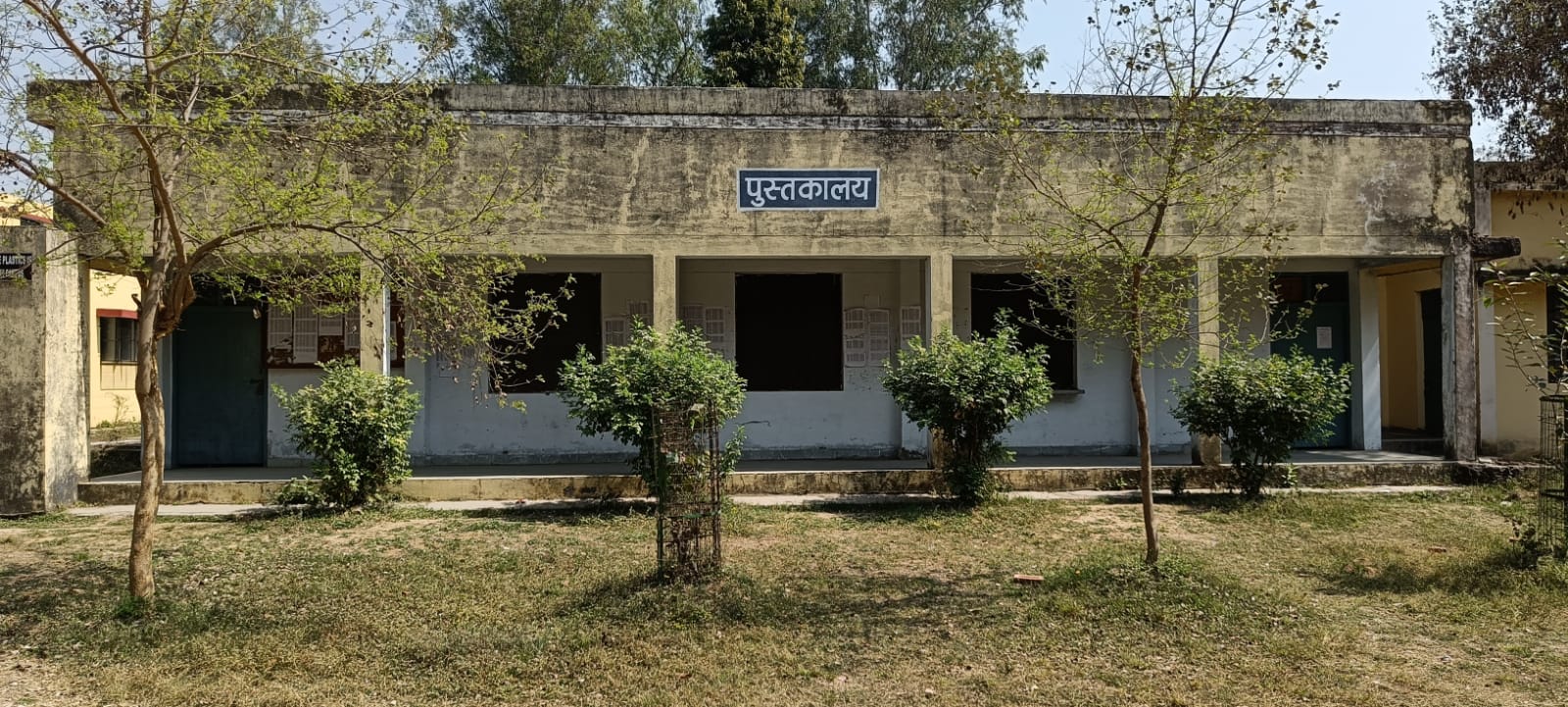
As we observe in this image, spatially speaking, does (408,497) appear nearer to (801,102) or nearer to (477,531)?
(477,531)

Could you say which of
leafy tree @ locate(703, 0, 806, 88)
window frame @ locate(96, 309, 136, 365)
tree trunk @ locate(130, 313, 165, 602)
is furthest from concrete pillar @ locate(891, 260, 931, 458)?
window frame @ locate(96, 309, 136, 365)

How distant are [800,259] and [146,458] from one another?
23.6ft

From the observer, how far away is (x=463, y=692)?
4.71 metres

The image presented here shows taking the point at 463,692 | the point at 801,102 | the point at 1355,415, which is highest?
the point at 801,102

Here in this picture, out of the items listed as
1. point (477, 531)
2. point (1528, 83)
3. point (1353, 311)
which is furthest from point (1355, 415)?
point (477, 531)

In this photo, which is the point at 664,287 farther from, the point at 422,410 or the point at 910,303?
the point at 422,410

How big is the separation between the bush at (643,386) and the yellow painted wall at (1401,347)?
9831 mm

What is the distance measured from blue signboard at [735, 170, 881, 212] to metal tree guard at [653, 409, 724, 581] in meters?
4.22

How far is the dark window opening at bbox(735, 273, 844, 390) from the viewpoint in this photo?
469 inches

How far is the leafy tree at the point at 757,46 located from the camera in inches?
813


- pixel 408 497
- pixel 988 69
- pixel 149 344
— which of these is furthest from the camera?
pixel 408 497

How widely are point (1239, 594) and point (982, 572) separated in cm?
159

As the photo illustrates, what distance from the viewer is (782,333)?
39.2 ft

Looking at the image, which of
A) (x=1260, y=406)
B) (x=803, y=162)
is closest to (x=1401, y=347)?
(x=1260, y=406)
